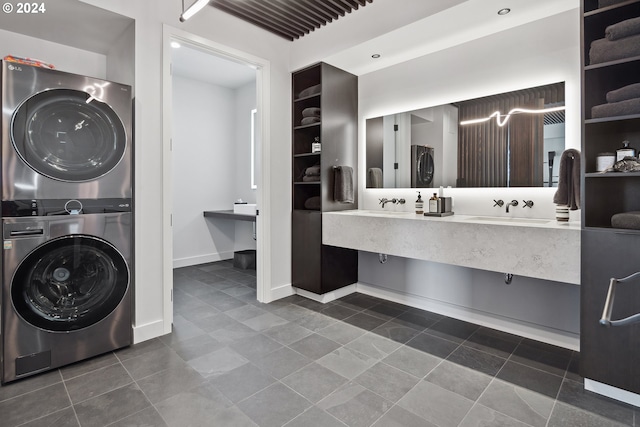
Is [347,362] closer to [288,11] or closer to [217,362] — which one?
[217,362]

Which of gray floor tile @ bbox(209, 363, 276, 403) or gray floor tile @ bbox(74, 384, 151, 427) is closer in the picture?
gray floor tile @ bbox(74, 384, 151, 427)

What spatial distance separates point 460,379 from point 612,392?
31.6 inches

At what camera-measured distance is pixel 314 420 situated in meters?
1.71

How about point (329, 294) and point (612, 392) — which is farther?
point (329, 294)

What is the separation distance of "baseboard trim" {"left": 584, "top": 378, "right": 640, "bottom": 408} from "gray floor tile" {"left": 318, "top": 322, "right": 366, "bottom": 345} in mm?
1473

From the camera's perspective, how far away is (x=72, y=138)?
222 cm

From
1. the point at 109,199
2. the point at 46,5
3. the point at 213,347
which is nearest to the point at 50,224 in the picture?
the point at 109,199

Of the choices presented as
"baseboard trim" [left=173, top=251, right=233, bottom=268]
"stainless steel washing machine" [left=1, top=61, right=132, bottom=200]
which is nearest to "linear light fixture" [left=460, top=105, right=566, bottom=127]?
"stainless steel washing machine" [left=1, top=61, right=132, bottom=200]

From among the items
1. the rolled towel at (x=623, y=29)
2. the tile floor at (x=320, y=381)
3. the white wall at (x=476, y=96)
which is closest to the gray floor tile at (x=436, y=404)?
the tile floor at (x=320, y=381)

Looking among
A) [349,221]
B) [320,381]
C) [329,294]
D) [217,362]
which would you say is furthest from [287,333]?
[349,221]

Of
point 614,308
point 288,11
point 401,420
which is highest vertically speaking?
point 288,11

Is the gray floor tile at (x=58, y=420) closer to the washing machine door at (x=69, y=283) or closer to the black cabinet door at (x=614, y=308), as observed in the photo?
the washing machine door at (x=69, y=283)

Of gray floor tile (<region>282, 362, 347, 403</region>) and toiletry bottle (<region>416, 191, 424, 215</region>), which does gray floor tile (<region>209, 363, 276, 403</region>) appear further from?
toiletry bottle (<region>416, 191, 424, 215</region>)

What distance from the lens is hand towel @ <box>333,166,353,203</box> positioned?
3492 millimetres
